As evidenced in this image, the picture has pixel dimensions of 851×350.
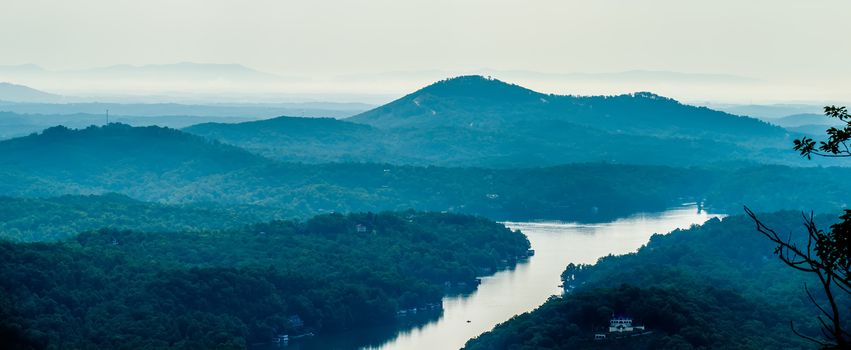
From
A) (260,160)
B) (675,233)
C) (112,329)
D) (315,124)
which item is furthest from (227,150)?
(112,329)

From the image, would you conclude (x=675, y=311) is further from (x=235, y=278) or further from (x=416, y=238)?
(x=416, y=238)

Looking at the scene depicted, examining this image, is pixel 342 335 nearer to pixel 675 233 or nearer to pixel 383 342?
pixel 383 342

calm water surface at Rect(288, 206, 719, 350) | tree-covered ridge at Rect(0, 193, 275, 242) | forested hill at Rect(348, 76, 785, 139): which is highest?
forested hill at Rect(348, 76, 785, 139)

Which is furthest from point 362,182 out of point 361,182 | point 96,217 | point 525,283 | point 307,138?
point 525,283

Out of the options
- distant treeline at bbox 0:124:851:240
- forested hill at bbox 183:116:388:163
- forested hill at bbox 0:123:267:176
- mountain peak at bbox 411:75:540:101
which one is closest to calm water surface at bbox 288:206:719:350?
distant treeline at bbox 0:124:851:240

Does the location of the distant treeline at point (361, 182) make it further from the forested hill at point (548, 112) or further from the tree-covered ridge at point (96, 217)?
the forested hill at point (548, 112)

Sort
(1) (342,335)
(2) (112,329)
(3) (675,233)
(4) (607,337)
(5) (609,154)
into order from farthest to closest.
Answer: (5) (609,154)
(3) (675,233)
(1) (342,335)
(2) (112,329)
(4) (607,337)

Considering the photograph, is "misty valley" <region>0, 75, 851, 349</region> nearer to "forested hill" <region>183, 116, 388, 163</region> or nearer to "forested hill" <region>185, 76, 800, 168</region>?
"forested hill" <region>183, 116, 388, 163</region>
